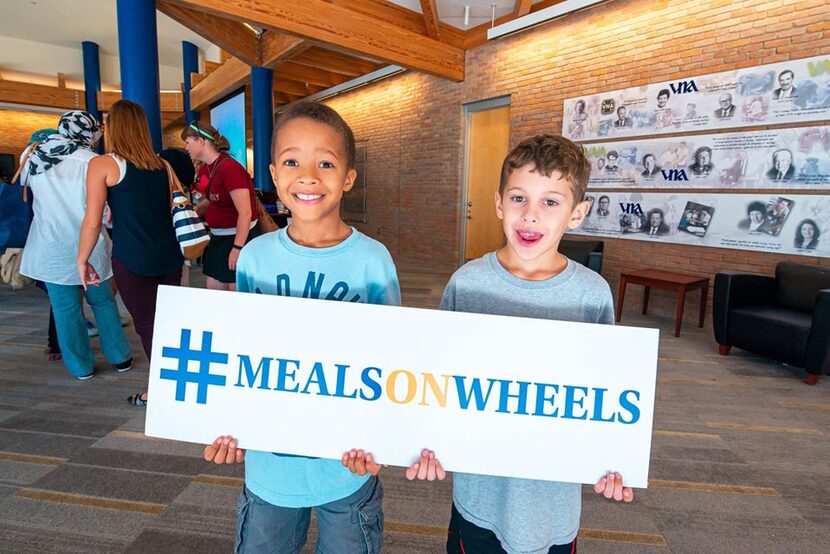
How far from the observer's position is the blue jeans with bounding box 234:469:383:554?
0.92 m

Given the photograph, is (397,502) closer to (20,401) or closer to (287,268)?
(287,268)

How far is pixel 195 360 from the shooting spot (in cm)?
94

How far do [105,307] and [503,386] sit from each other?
273 cm

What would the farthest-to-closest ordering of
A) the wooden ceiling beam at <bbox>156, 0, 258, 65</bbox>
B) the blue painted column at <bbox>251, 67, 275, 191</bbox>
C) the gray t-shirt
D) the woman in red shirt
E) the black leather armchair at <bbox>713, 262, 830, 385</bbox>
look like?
the blue painted column at <bbox>251, 67, 275, 191</bbox>
the wooden ceiling beam at <bbox>156, 0, 258, 65</bbox>
the black leather armchair at <bbox>713, 262, 830, 385</bbox>
the woman in red shirt
the gray t-shirt

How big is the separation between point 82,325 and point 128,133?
1316mm

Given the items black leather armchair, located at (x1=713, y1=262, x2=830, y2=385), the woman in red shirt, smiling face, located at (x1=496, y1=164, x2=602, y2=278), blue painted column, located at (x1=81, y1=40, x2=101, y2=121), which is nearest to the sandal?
the woman in red shirt

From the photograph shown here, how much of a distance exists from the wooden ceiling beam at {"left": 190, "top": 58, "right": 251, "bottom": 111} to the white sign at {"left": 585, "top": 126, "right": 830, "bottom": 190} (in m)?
6.49

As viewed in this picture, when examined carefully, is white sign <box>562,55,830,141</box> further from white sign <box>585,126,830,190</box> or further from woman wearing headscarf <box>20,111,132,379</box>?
woman wearing headscarf <box>20,111,132,379</box>

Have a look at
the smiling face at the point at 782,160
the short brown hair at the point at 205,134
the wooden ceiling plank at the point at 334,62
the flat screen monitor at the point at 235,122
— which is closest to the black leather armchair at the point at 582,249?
the smiling face at the point at 782,160

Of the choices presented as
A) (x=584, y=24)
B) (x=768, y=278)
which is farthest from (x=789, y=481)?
(x=584, y=24)

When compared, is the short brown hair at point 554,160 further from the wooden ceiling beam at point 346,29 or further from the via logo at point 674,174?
the wooden ceiling beam at point 346,29

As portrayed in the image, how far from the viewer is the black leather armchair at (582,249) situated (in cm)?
488

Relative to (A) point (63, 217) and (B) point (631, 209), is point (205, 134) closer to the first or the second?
(A) point (63, 217)

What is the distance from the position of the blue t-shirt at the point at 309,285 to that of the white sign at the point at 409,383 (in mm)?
54
